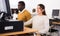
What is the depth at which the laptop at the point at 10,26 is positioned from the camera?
141cm

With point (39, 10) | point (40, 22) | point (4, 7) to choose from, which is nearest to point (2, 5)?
point (4, 7)

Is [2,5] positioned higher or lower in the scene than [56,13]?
higher

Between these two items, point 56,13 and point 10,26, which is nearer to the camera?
point 10,26

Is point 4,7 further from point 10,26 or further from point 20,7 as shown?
point 20,7

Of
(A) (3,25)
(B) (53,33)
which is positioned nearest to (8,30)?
(A) (3,25)

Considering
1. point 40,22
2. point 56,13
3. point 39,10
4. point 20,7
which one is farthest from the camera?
point 56,13

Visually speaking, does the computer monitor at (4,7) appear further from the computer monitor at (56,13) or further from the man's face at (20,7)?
the computer monitor at (56,13)

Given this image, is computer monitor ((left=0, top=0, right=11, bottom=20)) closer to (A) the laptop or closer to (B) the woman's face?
(A) the laptop

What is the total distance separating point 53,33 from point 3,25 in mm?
3009

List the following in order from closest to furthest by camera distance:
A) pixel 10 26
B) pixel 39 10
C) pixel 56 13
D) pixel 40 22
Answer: pixel 10 26, pixel 40 22, pixel 39 10, pixel 56 13

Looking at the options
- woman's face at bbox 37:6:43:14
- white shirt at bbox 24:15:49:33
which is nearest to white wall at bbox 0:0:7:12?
white shirt at bbox 24:15:49:33

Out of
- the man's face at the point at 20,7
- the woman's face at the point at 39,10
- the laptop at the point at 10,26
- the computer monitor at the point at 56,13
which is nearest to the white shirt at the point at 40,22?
the woman's face at the point at 39,10

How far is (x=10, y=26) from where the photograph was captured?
57.0 inches

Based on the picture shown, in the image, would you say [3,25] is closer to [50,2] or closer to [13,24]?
[13,24]
